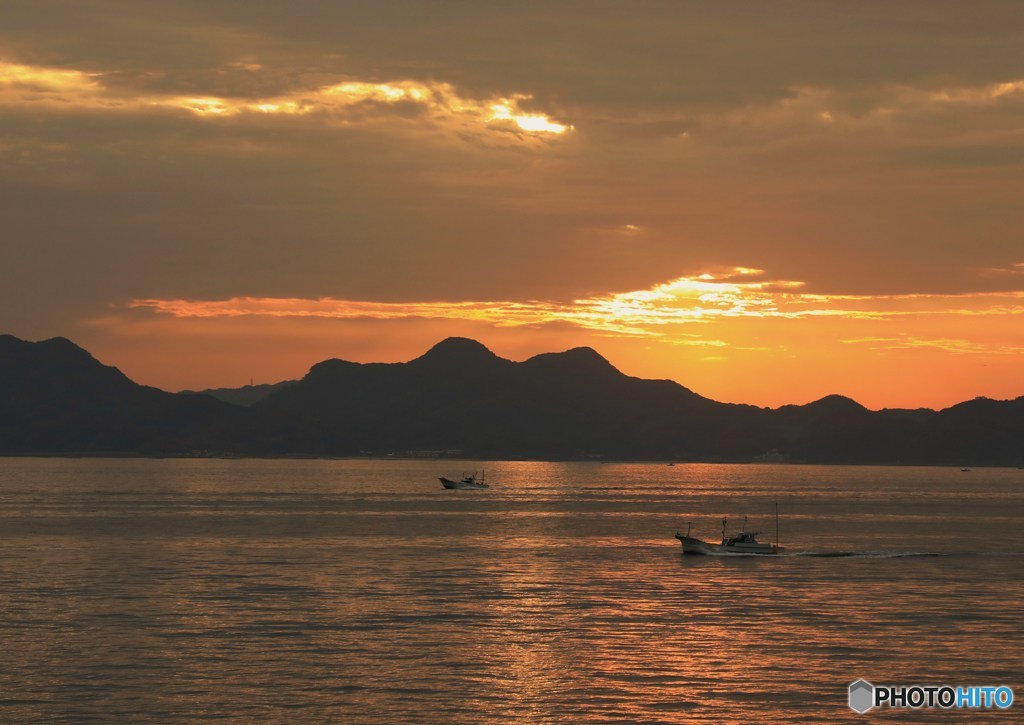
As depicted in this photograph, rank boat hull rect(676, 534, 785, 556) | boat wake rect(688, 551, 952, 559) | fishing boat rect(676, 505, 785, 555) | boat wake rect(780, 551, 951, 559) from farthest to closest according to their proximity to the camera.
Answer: fishing boat rect(676, 505, 785, 555), boat hull rect(676, 534, 785, 556), boat wake rect(780, 551, 951, 559), boat wake rect(688, 551, 952, 559)

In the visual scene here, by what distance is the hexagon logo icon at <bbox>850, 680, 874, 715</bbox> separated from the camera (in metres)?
50.4

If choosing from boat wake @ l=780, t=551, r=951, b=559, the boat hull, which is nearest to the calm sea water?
boat wake @ l=780, t=551, r=951, b=559

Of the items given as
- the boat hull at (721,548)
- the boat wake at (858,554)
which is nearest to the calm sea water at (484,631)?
the boat wake at (858,554)

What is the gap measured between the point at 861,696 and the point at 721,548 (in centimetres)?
7081

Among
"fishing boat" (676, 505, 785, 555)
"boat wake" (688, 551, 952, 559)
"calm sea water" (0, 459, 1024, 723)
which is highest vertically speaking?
"fishing boat" (676, 505, 785, 555)

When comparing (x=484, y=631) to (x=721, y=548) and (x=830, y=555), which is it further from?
(x=830, y=555)

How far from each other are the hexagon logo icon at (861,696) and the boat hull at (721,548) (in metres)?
66.8

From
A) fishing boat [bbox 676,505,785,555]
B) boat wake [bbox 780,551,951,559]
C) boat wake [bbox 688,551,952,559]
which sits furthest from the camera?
fishing boat [bbox 676,505,785,555]

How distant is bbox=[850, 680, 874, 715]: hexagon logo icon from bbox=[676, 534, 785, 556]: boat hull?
66.8m

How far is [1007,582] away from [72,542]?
9033cm

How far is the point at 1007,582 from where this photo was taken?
97438 millimetres

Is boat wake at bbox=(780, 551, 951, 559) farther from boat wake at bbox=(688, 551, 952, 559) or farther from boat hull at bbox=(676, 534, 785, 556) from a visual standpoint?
boat hull at bbox=(676, 534, 785, 556)

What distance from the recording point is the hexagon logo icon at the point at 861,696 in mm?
50375

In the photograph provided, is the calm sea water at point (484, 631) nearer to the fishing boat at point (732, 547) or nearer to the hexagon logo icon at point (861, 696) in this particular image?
the hexagon logo icon at point (861, 696)
